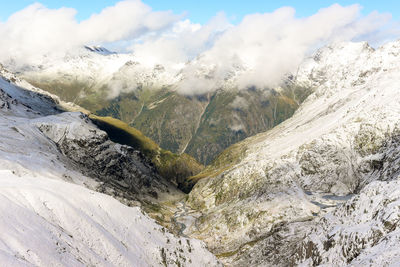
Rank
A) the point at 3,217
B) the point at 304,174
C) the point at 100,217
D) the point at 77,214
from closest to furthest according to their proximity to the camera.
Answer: the point at 3,217 < the point at 77,214 < the point at 100,217 < the point at 304,174

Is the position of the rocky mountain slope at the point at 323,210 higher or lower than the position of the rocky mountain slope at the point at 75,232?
lower

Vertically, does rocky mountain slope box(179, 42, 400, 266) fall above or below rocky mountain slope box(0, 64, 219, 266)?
below

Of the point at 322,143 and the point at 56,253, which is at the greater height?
the point at 56,253

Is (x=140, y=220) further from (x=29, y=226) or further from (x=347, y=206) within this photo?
(x=347, y=206)

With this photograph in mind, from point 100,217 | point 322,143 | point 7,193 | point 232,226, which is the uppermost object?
point 7,193

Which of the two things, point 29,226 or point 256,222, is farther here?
point 256,222

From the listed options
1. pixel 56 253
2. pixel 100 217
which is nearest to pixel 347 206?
pixel 100 217

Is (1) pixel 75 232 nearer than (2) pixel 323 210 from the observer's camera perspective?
Yes

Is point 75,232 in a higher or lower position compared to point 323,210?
higher

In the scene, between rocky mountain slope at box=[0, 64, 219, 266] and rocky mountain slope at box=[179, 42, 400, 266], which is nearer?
rocky mountain slope at box=[0, 64, 219, 266]

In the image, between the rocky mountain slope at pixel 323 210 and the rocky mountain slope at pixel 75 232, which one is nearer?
the rocky mountain slope at pixel 75 232

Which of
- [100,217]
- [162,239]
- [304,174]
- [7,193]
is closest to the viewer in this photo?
[7,193]
